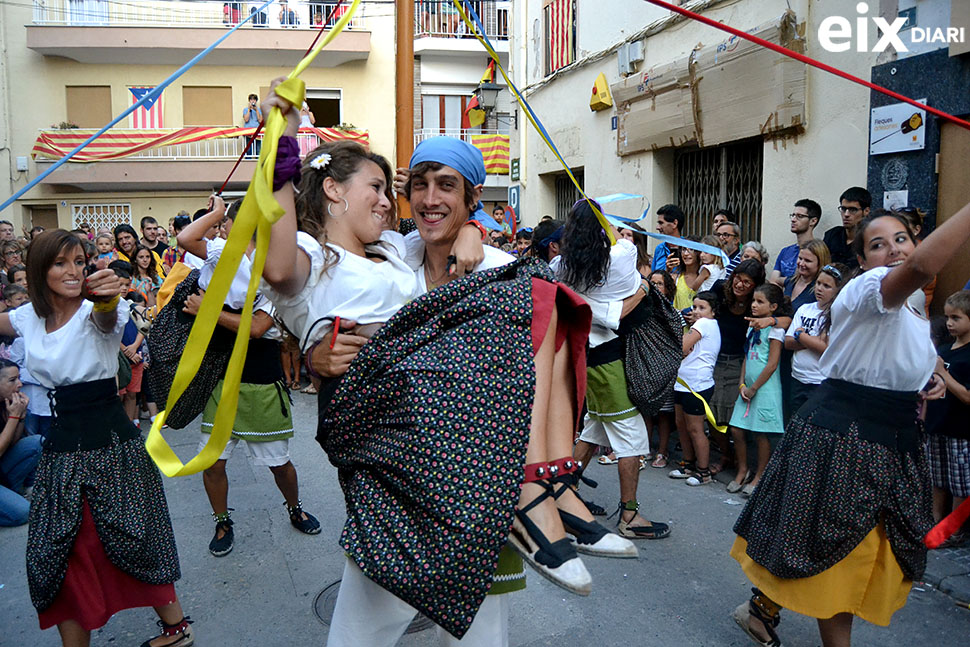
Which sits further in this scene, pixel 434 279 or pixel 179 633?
pixel 179 633

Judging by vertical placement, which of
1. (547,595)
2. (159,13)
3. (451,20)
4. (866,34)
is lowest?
(547,595)

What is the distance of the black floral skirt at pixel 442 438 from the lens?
5.52ft

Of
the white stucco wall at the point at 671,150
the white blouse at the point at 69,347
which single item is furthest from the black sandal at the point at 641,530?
the white stucco wall at the point at 671,150

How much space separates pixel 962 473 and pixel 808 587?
2.06 meters

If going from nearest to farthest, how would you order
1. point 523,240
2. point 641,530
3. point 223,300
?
point 223,300, point 641,530, point 523,240

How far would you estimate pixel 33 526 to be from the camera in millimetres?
2977

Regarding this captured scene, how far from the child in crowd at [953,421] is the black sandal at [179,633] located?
13.0 feet

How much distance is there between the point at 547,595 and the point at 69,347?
2.51 m

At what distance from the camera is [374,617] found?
6.65 ft

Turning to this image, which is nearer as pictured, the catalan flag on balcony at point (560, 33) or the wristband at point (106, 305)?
the wristband at point (106, 305)

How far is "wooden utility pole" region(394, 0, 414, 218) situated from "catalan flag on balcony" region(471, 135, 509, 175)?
1536 centimetres

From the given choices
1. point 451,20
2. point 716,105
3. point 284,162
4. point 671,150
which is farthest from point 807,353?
point 451,20

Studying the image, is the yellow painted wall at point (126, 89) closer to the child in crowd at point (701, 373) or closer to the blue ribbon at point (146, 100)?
the child in crowd at point (701, 373)

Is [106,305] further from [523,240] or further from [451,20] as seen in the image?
[451,20]
